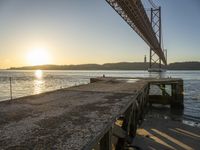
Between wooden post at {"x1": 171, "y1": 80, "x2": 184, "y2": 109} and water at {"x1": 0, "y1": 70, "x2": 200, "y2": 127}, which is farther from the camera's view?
wooden post at {"x1": 171, "y1": 80, "x2": 184, "y2": 109}

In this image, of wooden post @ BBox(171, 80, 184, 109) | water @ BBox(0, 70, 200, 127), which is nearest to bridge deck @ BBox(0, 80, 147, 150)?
water @ BBox(0, 70, 200, 127)

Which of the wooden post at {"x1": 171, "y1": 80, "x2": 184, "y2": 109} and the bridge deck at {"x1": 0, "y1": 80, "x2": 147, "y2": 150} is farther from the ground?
the bridge deck at {"x1": 0, "y1": 80, "x2": 147, "y2": 150}

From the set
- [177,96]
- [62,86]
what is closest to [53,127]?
[177,96]

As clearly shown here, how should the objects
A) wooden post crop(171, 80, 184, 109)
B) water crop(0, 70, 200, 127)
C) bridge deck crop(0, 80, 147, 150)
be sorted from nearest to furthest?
bridge deck crop(0, 80, 147, 150) → water crop(0, 70, 200, 127) → wooden post crop(171, 80, 184, 109)

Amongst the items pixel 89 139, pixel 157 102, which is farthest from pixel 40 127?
pixel 157 102

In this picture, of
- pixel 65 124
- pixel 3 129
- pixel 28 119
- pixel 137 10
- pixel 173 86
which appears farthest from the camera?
pixel 137 10

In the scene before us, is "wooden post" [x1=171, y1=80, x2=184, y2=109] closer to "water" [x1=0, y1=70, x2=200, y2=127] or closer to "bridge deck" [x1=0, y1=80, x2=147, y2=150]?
"water" [x1=0, y1=70, x2=200, y2=127]

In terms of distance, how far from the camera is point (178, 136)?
7777mm

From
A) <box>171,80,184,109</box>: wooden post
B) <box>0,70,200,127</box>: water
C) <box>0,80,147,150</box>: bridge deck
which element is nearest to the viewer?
<box>0,80,147,150</box>: bridge deck

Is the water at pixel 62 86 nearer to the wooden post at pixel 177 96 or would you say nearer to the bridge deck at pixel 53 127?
the wooden post at pixel 177 96

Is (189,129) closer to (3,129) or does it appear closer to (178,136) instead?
(178,136)

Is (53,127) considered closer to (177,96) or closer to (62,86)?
(177,96)

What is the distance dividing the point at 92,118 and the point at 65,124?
0.50 metres

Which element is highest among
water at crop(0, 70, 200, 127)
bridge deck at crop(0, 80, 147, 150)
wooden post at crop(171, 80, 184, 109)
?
bridge deck at crop(0, 80, 147, 150)
